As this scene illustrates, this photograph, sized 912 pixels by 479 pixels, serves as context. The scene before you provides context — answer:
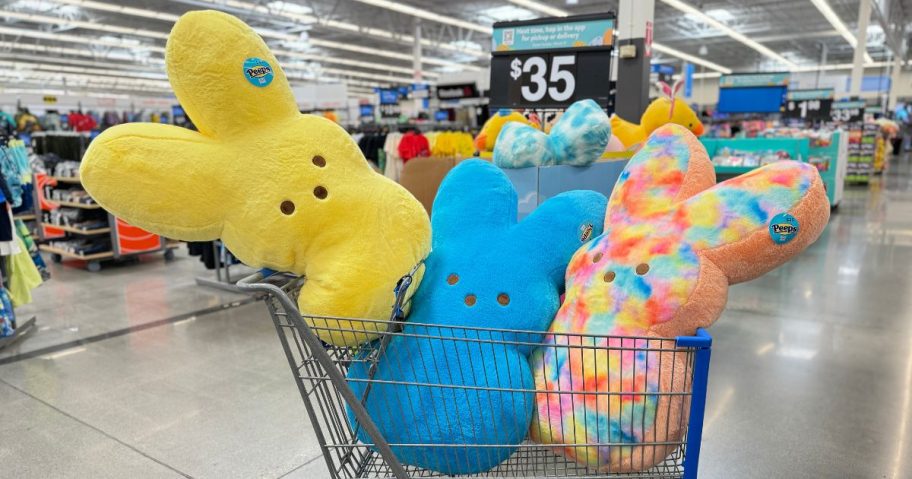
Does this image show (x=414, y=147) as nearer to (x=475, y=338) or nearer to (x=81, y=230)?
(x=81, y=230)

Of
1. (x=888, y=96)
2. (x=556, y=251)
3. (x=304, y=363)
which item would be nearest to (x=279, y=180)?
(x=304, y=363)

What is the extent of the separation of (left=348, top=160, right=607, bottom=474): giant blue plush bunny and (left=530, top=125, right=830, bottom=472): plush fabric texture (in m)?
0.10

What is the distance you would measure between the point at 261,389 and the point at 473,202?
7.12ft

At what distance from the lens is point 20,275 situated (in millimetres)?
4246

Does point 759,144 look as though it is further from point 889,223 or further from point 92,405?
point 92,405

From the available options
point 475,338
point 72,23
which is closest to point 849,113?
point 475,338

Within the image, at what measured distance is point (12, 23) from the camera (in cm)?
1552

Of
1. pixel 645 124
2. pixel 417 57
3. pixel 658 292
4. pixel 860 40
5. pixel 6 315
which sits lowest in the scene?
pixel 6 315

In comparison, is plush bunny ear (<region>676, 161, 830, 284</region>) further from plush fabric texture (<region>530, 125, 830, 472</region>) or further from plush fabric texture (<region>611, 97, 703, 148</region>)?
plush fabric texture (<region>611, 97, 703, 148</region>)

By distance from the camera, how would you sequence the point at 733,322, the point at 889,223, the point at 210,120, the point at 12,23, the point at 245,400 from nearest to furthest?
the point at 210,120, the point at 245,400, the point at 733,322, the point at 889,223, the point at 12,23

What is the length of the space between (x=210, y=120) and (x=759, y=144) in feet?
28.8

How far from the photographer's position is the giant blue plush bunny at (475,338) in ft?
4.28

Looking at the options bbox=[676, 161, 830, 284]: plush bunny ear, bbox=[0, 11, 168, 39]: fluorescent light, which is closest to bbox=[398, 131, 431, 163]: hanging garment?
bbox=[676, 161, 830, 284]: plush bunny ear

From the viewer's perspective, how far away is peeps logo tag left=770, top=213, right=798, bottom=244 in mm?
1160
